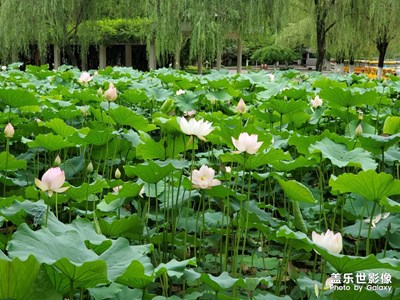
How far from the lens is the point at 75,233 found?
2.60 feet

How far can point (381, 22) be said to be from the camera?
10430 millimetres

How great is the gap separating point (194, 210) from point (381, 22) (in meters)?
9.84

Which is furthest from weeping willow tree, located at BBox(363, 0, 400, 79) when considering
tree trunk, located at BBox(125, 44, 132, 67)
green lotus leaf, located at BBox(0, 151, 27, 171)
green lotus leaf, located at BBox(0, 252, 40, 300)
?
green lotus leaf, located at BBox(0, 252, 40, 300)

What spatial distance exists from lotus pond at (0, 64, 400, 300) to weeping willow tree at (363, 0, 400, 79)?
8418mm

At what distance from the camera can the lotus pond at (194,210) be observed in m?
0.79

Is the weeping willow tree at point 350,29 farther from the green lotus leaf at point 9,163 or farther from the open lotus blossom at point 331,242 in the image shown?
the open lotus blossom at point 331,242

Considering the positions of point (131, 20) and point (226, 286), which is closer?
point (226, 286)

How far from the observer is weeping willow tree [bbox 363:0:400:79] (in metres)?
10.2

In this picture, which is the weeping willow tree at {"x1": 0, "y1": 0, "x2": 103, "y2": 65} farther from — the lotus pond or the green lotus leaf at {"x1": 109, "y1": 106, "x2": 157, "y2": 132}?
the green lotus leaf at {"x1": 109, "y1": 106, "x2": 157, "y2": 132}

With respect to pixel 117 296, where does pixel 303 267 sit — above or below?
below

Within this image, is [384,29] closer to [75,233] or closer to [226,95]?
[226,95]

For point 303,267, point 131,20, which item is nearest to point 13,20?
point 131,20

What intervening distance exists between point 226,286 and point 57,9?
11223 mm

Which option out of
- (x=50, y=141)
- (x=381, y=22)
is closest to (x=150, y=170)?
(x=50, y=141)
